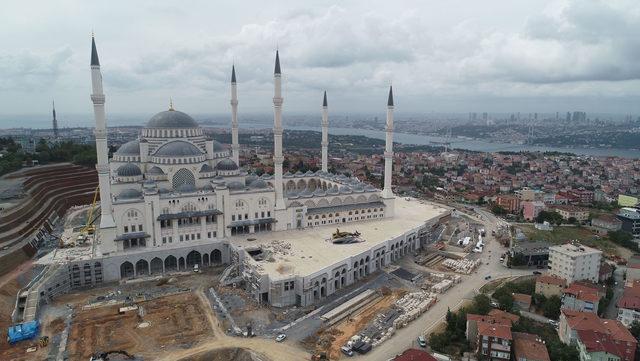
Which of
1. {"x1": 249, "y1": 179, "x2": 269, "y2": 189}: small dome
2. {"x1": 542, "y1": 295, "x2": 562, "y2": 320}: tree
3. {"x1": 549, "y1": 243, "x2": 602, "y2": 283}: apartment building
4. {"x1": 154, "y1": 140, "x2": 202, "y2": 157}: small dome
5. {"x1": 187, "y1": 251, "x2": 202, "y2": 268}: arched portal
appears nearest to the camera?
{"x1": 542, "y1": 295, "x2": 562, "y2": 320}: tree

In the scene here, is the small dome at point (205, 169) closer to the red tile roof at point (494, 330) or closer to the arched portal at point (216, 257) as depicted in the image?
the arched portal at point (216, 257)

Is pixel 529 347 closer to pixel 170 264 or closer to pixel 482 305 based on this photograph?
pixel 482 305

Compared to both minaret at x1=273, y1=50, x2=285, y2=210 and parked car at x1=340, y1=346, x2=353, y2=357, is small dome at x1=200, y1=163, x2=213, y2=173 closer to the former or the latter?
minaret at x1=273, y1=50, x2=285, y2=210

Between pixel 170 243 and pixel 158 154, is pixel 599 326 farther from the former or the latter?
pixel 158 154

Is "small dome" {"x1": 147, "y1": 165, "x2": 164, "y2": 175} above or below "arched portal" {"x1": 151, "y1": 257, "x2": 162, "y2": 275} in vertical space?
above

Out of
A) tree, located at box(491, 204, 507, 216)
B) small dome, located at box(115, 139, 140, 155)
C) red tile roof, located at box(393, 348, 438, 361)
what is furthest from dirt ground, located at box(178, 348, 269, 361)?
tree, located at box(491, 204, 507, 216)

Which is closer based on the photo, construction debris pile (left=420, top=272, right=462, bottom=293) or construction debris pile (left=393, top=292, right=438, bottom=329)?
construction debris pile (left=393, top=292, right=438, bottom=329)

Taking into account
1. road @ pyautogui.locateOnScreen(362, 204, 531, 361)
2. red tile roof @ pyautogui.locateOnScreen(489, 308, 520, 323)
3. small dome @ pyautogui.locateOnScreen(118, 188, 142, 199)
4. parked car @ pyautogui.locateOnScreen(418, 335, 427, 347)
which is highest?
small dome @ pyautogui.locateOnScreen(118, 188, 142, 199)
